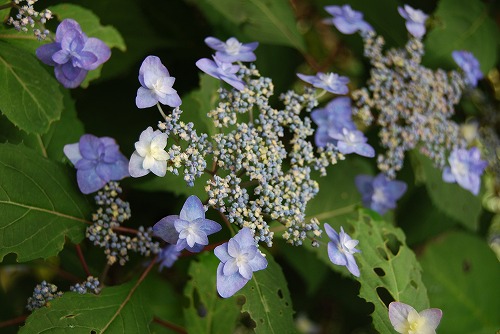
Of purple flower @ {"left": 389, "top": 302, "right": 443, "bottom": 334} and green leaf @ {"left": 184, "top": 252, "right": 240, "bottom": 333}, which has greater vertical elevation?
purple flower @ {"left": 389, "top": 302, "right": 443, "bottom": 334}

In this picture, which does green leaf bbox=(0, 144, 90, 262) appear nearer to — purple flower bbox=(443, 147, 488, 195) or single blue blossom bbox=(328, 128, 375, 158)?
single blue blossom bbox=(328, 128, 375, 158)

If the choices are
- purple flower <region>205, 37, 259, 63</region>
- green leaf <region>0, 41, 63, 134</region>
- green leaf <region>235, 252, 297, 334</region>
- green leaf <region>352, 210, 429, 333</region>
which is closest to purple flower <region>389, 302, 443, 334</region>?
green leaf <region>352, 210, 429, 333</region>

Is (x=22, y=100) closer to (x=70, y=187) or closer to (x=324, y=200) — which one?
(x=70, y=187)

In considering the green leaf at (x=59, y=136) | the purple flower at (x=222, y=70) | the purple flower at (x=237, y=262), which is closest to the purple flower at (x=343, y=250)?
the purple flower at (x=237, y=262)

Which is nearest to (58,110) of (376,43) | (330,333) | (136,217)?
(136,217)

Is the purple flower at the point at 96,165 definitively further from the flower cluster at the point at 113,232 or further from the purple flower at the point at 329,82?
the purple flower at the point at 329,82

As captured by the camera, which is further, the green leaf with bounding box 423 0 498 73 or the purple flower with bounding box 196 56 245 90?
the green leaf with bounding box 423 0 498 73

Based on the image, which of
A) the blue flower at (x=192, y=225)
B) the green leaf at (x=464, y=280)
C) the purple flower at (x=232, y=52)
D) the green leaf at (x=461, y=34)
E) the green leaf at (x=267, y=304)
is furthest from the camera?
the green leaf at (x=464, y=280)
